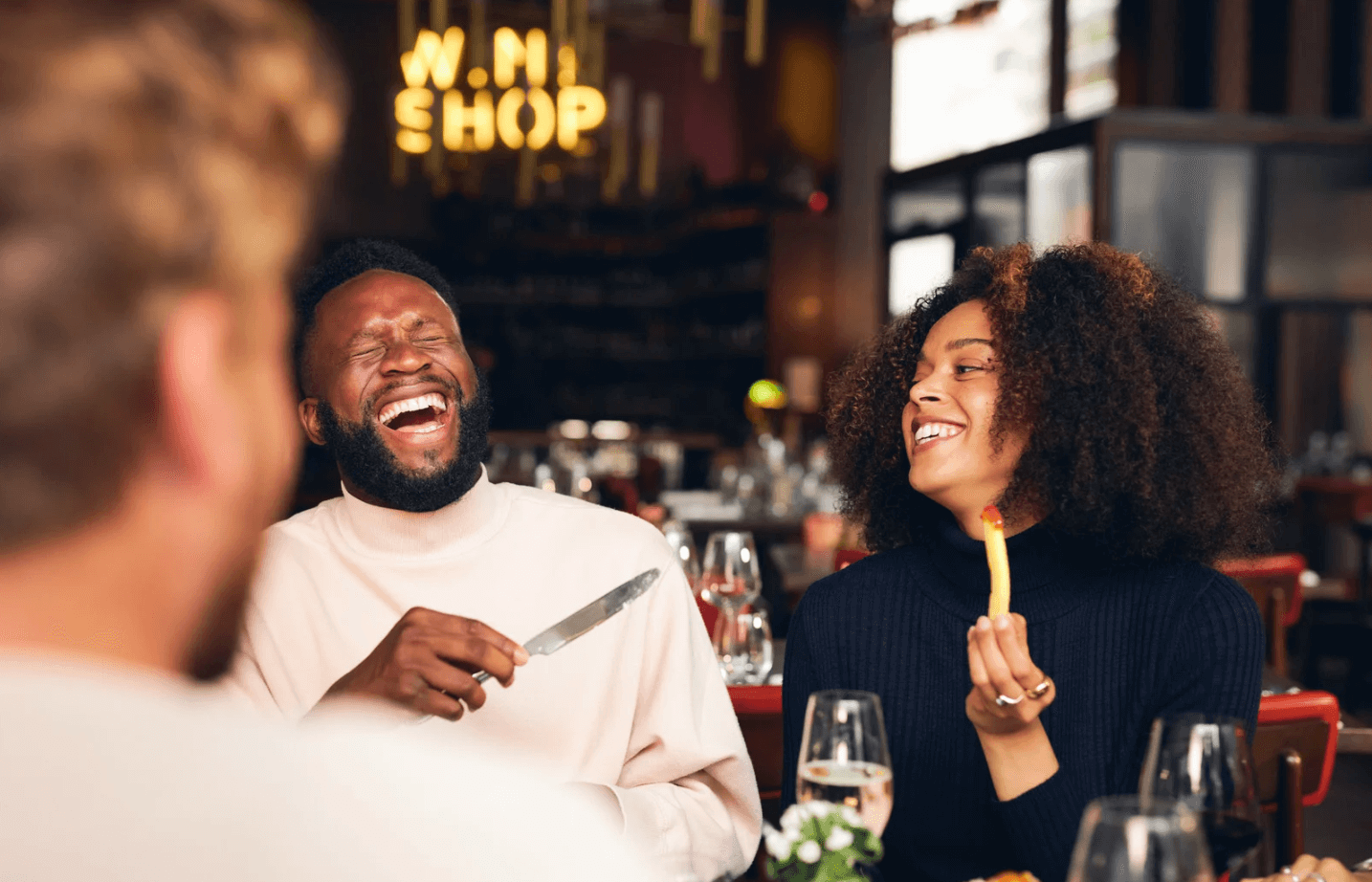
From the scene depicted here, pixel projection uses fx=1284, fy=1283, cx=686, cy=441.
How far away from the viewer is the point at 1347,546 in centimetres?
771

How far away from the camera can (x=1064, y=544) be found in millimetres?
1948

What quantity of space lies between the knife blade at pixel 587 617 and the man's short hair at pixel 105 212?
1063mm

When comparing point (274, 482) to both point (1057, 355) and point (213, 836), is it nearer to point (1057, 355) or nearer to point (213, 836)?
point (213, 836)

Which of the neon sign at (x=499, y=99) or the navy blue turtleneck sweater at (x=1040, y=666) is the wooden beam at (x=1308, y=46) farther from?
the navy blue turtleneck sweater at (x=1040, y=666)

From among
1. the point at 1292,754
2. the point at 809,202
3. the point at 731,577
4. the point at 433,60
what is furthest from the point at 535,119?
the point at 809,202

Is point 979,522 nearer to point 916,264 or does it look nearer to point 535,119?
point 535,119

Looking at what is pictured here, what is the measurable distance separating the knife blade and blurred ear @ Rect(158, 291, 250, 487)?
103 centimetres

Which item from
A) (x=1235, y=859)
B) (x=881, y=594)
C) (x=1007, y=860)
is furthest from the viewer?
(x=881, y=594)

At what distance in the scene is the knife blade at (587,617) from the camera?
5.12 feet

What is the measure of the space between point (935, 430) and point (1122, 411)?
10.7 inches

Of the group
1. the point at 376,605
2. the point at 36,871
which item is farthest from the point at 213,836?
the point at 376,605

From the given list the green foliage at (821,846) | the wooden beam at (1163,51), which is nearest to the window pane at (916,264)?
the wooden beam at (1163,51)

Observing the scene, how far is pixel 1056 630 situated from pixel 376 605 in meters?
0.99


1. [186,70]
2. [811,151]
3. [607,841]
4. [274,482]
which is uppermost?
[811,151]
